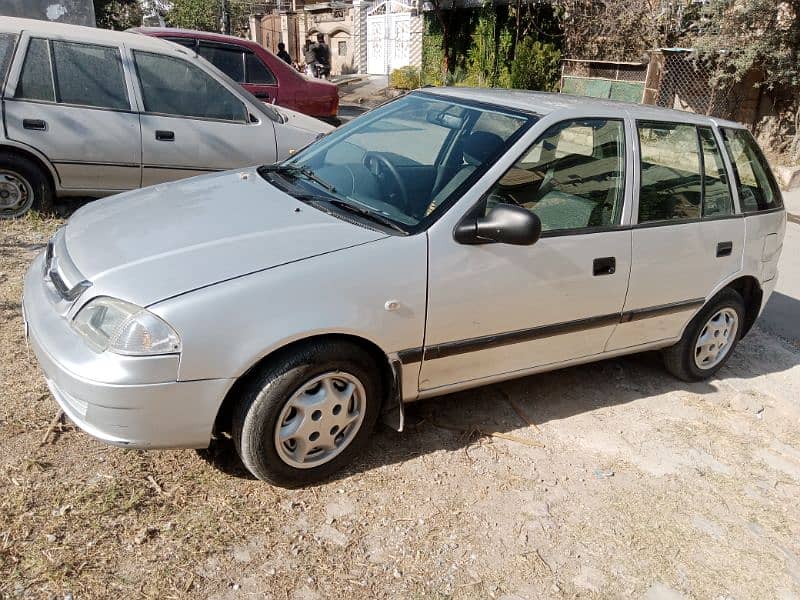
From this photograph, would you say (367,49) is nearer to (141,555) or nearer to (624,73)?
(624,73)

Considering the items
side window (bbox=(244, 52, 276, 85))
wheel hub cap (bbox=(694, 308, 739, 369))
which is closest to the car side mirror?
wheel hub cap (bbox=(694, 308, 739, 369))

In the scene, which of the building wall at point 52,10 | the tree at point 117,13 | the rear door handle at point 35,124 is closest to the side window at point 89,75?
the rear door handle at point 35,124

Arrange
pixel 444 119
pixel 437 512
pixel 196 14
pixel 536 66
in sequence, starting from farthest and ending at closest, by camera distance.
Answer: pixel 196 14, pixel 536 66, pixel 444 119, pixel 437 512

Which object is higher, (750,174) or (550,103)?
(550,103)

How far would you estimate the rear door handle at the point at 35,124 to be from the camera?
5762mm

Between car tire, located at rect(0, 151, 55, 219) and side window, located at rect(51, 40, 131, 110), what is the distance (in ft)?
2.04

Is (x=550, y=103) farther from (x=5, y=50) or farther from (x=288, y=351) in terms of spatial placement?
(x=5, y=50)

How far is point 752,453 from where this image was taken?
3.90m

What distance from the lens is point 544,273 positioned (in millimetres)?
3441

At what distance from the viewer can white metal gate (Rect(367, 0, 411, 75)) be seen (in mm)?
26922

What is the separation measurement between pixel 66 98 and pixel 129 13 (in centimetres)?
2171

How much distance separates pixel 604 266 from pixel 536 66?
15620mm

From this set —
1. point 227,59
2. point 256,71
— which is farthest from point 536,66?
point 227,59

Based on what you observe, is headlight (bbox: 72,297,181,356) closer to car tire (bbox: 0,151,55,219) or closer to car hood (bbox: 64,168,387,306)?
car hood (bbox: 64,168,387,306)
